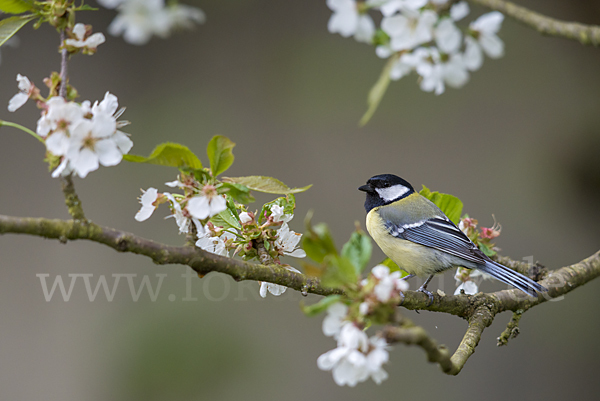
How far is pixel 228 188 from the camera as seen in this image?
0.76 metres

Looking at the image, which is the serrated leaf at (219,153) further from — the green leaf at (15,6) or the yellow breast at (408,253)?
the yellow breast at (408,253)

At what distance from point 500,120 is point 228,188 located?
77.6 inches

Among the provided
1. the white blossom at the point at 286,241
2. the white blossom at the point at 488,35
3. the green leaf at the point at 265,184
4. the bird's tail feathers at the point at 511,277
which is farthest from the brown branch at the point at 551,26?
the bird's tail feathers at the point at 511,277

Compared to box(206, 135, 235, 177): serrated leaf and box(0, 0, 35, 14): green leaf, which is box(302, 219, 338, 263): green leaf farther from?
box(0, 0, 35, 14): green leaf

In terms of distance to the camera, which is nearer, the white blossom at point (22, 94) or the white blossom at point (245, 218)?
the white blossom at point (22, 94)

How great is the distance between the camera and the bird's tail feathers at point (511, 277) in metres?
1.18

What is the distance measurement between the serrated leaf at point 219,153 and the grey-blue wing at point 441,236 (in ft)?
2.54

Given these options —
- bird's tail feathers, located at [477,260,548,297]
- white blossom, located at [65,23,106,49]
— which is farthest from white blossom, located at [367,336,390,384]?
bird's tail feathers, located at [477,260,548,297]

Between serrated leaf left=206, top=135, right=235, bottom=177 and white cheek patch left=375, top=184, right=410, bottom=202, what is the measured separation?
1.15 metres

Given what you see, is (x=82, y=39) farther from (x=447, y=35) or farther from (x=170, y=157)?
(x=447, y=35)

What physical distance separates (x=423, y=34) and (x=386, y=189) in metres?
1.24

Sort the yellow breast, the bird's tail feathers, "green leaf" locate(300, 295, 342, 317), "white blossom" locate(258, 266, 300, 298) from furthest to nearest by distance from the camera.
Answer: the yellow breast → the bird's tail feathers → "white blossom" locate(258, 266, 300, 298) → "green leaf" locate(300, 295, 342, 317)

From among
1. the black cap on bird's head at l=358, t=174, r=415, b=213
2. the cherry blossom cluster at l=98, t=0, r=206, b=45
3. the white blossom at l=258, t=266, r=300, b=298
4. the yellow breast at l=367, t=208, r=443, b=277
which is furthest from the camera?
the black cap on bird's head at l=358, t=174, r=415, b=213

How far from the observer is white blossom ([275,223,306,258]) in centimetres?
96
